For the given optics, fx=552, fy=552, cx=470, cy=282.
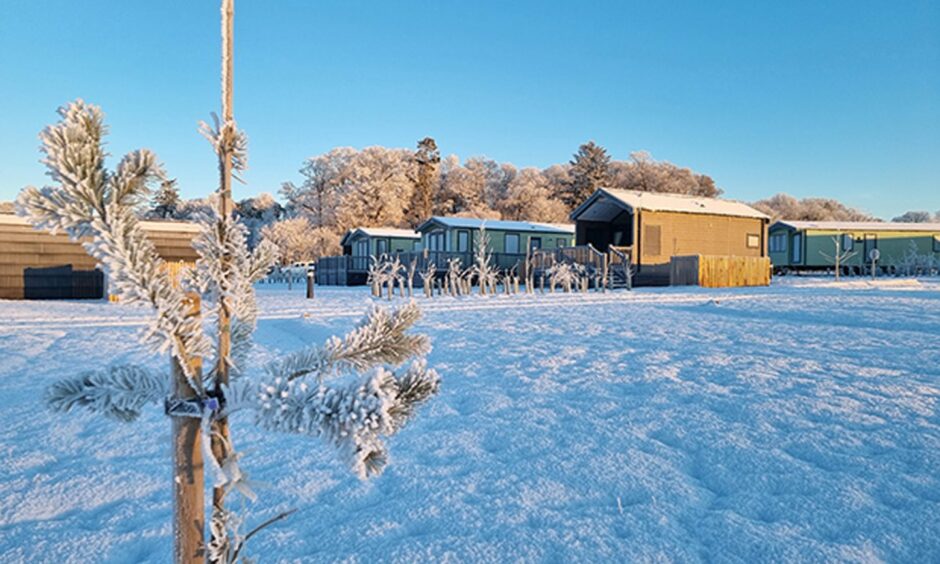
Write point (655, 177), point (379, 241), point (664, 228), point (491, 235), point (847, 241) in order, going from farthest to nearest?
point (655, 177), point (847, 241), point (379, 241), point (491, 235), point (664, 228)

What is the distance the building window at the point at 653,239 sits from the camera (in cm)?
2617

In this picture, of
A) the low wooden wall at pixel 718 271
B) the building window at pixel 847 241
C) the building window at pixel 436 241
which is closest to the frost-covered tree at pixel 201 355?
the low wooden wall at pixel 718 271

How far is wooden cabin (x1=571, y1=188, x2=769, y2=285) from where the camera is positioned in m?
26.0

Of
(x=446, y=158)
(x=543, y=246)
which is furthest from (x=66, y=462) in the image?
(x=446, y=158)

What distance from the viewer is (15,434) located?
14.3ft

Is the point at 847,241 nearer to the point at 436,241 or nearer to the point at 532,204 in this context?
the point at 436,241

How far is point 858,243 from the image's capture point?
129 ft

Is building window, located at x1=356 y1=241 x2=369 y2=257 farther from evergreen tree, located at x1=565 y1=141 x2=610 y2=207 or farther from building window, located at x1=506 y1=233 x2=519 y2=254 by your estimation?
evergreen tree, located at x1=565 y1=141 x2=610 y2=207

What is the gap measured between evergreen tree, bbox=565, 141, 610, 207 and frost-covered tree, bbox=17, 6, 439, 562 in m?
64.0

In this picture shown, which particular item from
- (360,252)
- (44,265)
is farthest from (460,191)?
(44,265)

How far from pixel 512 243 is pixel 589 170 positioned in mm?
33711

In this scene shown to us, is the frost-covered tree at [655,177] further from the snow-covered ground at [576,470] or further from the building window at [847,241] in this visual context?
the snow-covered ground at [576,470]

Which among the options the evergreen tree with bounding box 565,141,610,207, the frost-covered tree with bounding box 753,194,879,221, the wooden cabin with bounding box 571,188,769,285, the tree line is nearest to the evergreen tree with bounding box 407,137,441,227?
the tree line

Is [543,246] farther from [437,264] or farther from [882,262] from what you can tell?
[882,262]
